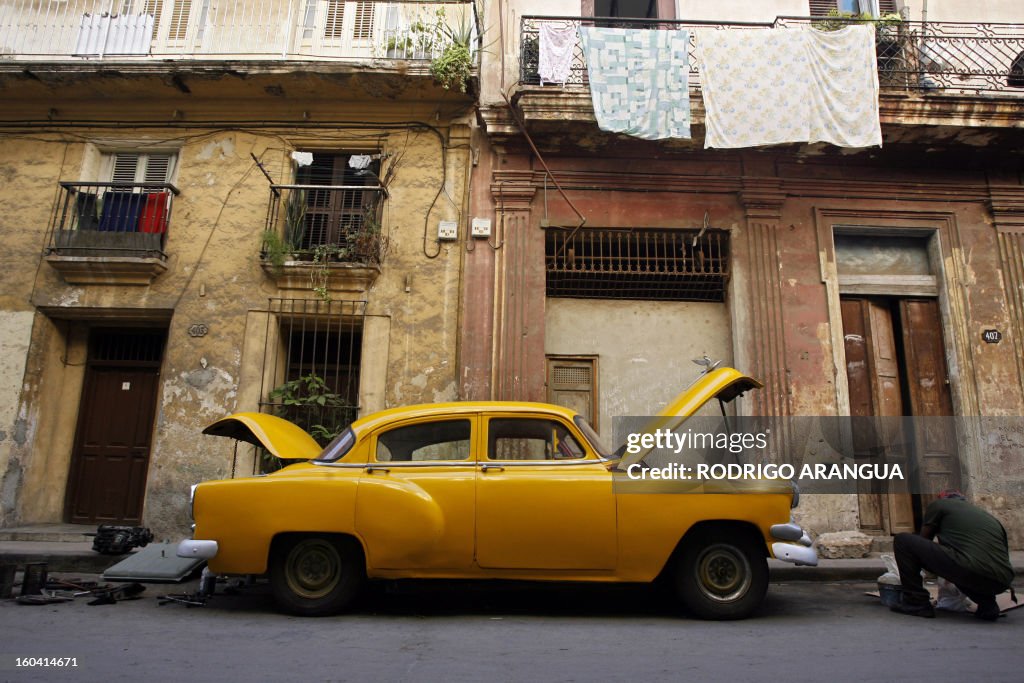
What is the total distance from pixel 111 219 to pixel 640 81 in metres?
7.15


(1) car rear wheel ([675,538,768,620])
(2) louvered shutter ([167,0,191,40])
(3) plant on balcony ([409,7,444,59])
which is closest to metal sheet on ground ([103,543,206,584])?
(1) car rear wheel ([675,538,768,620])

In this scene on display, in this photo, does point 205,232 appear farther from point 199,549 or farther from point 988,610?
point 988,610

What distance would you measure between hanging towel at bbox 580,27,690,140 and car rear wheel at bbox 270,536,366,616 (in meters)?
5.73

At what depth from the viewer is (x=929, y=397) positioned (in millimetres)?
8273

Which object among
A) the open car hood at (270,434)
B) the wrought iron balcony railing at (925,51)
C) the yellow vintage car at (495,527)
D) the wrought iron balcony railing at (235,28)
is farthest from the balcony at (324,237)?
the yellow vintage car at (495,527)

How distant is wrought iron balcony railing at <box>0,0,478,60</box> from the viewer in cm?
888

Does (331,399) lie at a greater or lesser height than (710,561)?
greater

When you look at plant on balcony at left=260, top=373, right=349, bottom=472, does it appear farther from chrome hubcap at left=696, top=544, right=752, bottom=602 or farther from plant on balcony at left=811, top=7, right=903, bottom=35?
plant on balcony at left=811, top=7, right=903, bottom=35

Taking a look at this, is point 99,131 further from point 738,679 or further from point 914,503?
Result: point 914,503

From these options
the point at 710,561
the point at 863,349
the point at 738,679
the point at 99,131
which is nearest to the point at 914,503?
the point at 863,349

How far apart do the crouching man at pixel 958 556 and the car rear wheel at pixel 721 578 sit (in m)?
1.16

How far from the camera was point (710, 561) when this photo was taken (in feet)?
14.8

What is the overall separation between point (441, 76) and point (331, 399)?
14.3 ft

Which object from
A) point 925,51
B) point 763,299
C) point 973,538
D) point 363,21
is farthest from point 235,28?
point 973,538
